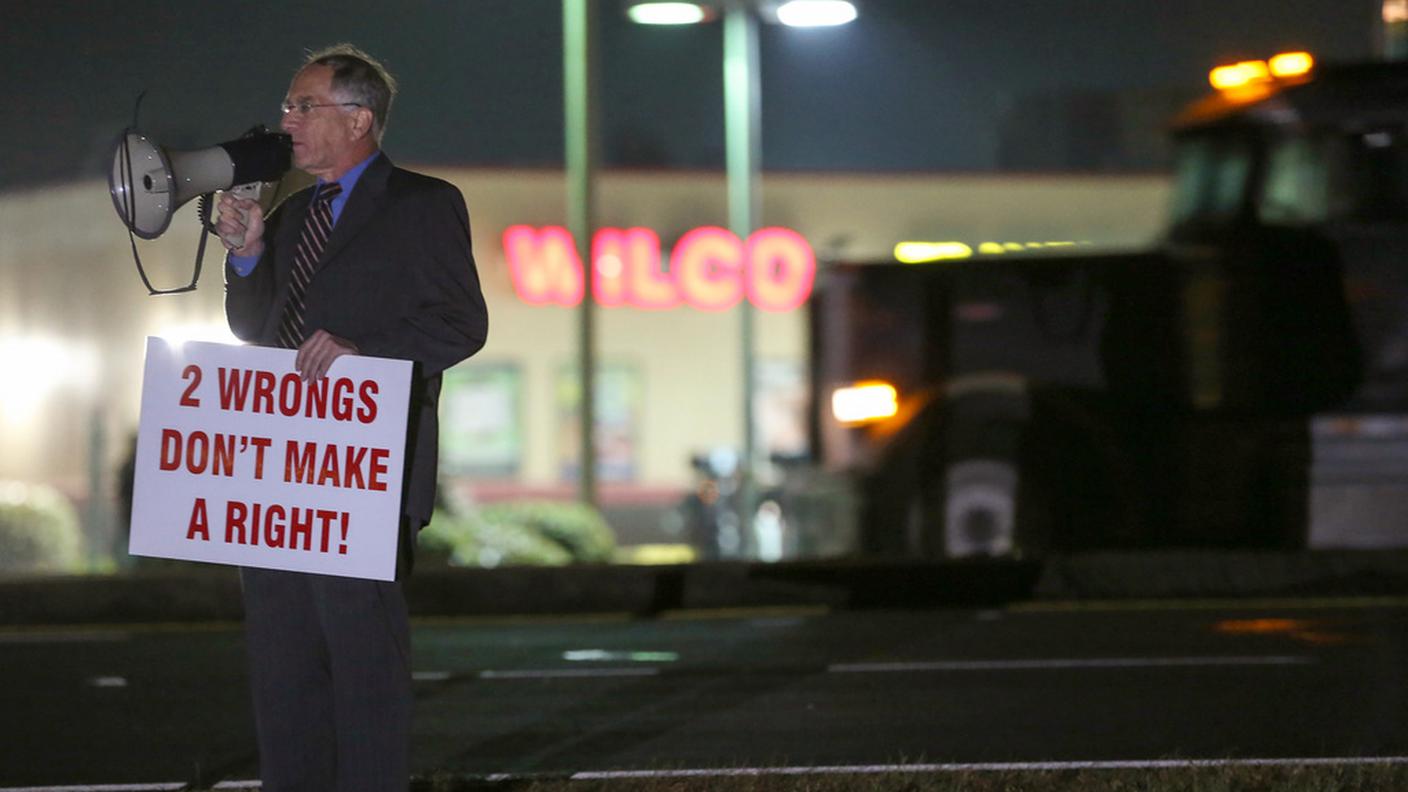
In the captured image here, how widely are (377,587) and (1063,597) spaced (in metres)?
6.92

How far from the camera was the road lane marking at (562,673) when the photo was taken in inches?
313

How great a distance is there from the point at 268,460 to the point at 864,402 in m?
7.84

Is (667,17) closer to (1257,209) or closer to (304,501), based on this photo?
(1257,209)

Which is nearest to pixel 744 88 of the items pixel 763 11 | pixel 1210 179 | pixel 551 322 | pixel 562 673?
pixel 763 11

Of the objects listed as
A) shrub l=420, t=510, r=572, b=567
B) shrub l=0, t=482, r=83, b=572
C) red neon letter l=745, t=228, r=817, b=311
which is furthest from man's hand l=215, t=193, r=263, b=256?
red neon letter l=745, t=228, r=817, b=311

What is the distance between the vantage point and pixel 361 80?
4293mm

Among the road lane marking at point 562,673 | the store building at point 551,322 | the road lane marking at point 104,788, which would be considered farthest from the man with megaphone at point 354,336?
the store building at point 551,322

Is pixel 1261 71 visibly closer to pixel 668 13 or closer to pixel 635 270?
pixel 668 13

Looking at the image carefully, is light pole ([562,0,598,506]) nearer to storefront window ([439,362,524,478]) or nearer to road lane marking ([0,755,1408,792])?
road lane marking ([0,755,1408,792])

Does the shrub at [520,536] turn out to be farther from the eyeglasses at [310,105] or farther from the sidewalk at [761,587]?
the eyeglasses at [310,105]

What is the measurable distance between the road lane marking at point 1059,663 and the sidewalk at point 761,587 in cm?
246

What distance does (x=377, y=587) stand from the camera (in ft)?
13.9

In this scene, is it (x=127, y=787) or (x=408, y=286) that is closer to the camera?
(x=408, y=286)

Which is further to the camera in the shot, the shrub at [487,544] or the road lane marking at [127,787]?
the shrub at [487,544]
